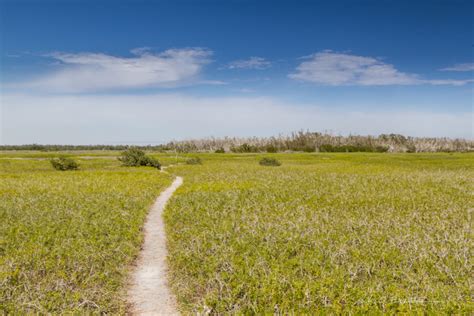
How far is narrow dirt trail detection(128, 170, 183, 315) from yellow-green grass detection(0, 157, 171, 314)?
1.12ft

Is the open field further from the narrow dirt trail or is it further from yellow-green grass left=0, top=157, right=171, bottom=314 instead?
the narrow dirt trail

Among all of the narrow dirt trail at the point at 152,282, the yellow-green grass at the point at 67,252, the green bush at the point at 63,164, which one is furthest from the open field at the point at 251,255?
the green bush at the point at 63,164

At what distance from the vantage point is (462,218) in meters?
17.4

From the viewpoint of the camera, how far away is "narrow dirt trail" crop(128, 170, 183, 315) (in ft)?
27.9

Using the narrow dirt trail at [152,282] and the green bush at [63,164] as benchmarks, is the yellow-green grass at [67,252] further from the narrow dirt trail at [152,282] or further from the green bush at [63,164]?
the green bush at [63,164]

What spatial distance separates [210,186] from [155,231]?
14075mm

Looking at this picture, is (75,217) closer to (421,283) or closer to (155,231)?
(155,231)

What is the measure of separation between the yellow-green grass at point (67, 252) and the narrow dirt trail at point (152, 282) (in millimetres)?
342

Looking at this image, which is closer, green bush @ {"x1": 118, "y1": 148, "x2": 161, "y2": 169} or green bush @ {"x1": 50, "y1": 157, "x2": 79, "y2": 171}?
green bush @ {"x1": 50, "y1": 157, "x2": 79, "y2": 171}

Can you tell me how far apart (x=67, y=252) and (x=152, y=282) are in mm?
3374

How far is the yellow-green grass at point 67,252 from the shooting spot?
8.07 m

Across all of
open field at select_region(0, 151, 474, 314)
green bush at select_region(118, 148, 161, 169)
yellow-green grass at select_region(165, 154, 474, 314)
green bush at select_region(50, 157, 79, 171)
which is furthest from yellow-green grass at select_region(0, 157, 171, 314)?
green bush at select_region(118, 148, 161, 169)

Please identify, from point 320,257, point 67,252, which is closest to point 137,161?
point 67,252

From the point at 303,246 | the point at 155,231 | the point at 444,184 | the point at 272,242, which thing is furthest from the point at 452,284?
the point at 444,184
